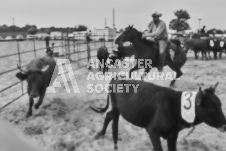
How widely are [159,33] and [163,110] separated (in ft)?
15.3

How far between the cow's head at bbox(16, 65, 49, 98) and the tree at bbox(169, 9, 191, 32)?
4462 cm

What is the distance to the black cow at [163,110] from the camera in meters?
2.89

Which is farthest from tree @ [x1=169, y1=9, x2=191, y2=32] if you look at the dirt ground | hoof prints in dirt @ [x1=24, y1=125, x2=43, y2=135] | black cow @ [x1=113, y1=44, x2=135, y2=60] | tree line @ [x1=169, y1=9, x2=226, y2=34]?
hoof prints in dirt @ [x1=24, y1=125, x2=43, y2=135]

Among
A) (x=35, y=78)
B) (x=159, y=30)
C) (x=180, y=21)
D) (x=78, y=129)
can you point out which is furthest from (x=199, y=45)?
(x=180, y=21)

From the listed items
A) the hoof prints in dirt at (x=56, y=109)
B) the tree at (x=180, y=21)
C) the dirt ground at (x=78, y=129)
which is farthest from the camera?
the tree at (x=180, y=21)

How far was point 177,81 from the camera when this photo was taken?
8750mm

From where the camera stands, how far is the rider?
7465 mm

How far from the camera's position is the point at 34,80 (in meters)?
5.38

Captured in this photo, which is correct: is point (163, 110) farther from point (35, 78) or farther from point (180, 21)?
point (180, 21)

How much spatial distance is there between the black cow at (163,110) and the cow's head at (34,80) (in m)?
2.19

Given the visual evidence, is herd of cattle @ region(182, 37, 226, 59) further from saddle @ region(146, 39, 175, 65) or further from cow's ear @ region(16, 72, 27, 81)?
cow's ear @ region(16, 72, 27, 81)

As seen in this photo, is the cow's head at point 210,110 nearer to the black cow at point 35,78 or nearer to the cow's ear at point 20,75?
the black cow at point 35,78

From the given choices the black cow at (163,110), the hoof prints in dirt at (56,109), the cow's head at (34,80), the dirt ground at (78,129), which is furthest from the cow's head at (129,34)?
the black cow at (163,110)

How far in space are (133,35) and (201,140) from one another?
13.2 ft
